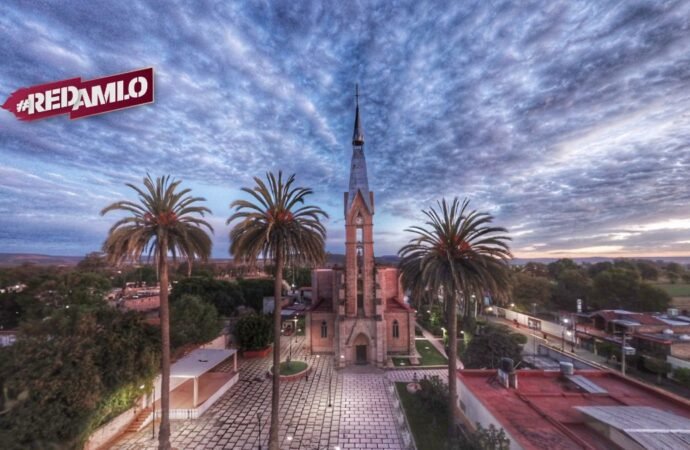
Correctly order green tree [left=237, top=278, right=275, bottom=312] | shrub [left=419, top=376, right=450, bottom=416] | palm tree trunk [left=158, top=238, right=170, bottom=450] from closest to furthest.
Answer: palm tree trunk [left=158, top=238, right=170, bottom=450] → shrub [left=419, top=376, right=450, bottom=416] → green tree [left=237, top=278, right=275, bottom=312]

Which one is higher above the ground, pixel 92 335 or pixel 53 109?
pixel 53 109

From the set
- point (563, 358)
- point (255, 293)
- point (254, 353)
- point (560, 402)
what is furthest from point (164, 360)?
point (255, 293)

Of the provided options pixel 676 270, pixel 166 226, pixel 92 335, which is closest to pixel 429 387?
pixel 166 226

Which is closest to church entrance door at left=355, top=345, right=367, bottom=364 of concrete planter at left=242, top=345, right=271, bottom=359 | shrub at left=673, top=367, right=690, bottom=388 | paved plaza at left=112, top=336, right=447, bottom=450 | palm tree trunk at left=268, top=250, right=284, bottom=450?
paved plaza at left=112, top=336, right=447, bottom=450

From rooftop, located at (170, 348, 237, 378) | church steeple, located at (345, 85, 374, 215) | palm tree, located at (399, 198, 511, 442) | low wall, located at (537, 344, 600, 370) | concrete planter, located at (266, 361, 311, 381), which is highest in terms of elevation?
church steeple, located at (345, 85, 374, 215)

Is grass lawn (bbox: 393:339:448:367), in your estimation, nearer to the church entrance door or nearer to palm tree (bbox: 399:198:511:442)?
the church entrance door

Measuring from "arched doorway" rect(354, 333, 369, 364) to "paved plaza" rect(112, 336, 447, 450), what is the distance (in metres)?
2.67

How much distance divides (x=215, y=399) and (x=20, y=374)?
13.8m

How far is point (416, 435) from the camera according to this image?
19641 millimetres

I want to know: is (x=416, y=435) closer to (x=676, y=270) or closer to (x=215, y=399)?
(x=215, y=399)

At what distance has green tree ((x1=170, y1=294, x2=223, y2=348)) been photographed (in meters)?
30.2

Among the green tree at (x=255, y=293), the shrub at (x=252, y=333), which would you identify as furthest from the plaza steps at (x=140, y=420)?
the green tree at (x=255, y=293)

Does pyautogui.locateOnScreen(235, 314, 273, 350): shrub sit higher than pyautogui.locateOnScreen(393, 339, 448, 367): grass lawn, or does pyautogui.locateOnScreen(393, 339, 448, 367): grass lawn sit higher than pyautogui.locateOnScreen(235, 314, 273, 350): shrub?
pyautogui.locateOnScreen(235, 314, 273, 350): shrub

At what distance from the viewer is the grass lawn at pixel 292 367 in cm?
3047
